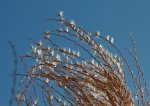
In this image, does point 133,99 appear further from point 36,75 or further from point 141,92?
point 36,75

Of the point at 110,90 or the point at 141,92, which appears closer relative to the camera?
the point at 110,90

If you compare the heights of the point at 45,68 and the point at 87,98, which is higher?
the point at 45,68

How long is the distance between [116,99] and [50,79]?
0.36 metres

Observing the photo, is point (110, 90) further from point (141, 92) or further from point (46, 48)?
point (46, 48)

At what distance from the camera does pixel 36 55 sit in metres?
1.94

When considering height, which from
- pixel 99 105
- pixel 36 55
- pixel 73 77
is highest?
pixel 36 55

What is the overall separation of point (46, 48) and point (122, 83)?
489 millimetres

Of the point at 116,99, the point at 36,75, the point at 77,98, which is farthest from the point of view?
the point at 36,75

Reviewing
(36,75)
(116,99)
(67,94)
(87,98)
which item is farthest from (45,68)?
(116,99)

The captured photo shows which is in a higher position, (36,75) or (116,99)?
(36,75)

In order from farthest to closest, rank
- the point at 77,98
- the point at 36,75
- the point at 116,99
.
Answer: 1. the point at 36,75
2. the point at 77,98
3. the point at 116,99

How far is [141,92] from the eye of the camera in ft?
5.89

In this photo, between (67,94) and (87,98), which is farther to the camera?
(67,94)

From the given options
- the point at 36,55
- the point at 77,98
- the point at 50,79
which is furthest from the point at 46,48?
the point at 77,98
